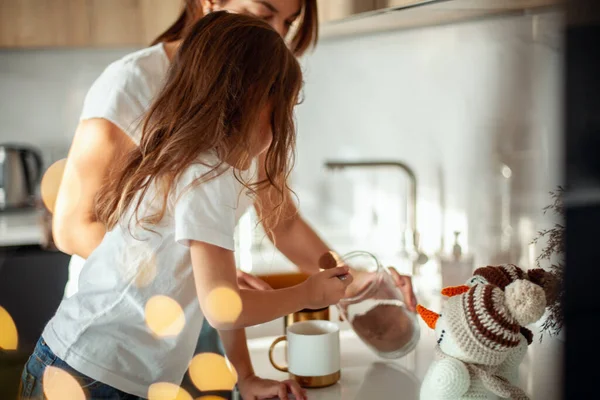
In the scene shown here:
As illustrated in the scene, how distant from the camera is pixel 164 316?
0.92 m

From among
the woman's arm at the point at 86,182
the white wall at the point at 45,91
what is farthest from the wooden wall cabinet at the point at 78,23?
the woman's arm at the point at 86,182

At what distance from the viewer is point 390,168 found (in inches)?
71.1

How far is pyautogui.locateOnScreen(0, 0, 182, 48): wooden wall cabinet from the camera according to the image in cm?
210

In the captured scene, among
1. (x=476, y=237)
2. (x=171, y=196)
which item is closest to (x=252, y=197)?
(x=171, y=196)

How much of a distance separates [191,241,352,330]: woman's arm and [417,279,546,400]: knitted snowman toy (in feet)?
0.58

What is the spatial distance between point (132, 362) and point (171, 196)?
25cm

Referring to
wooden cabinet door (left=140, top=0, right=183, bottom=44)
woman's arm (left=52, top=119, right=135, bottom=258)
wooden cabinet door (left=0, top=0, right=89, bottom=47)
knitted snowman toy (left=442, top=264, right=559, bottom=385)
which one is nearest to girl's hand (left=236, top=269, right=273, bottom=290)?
woman's arm (left=52, top=119, right=135, bottom=258)

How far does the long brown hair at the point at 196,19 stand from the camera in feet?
3.88

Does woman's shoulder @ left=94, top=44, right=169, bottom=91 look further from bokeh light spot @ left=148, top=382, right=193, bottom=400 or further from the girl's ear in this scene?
bokeh light spot @ left=148, top=382, right=193, bottom=400

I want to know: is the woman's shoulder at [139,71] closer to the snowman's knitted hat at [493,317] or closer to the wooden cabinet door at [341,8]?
the wooden cabinet door at [341,8]

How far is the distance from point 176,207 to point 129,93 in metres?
0.32

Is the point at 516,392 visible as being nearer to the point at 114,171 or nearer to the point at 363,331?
the point at 363,331

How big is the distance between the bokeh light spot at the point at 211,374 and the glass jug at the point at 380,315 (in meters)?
0.21

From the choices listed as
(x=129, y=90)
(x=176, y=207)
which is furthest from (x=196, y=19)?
(x=176, y=207)
